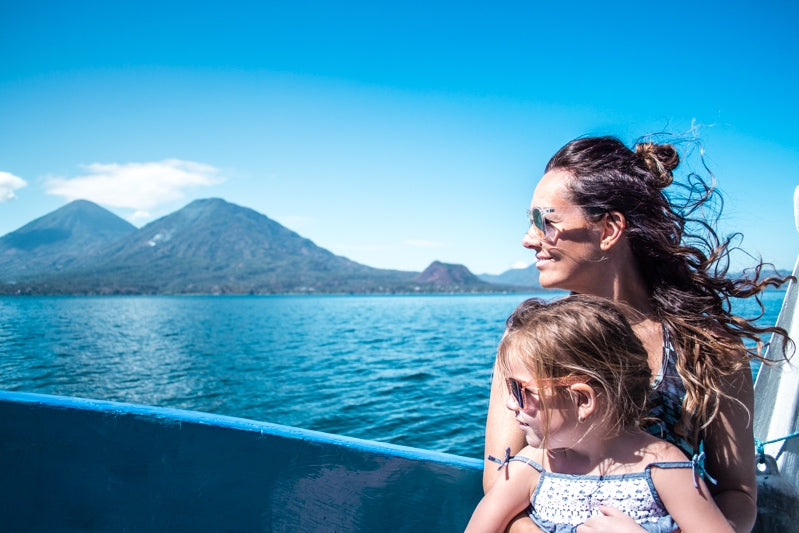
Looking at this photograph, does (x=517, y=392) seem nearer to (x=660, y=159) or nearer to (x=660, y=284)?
(x=660, y=284)

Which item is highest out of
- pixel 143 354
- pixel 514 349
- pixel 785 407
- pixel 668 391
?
pixel 514 349

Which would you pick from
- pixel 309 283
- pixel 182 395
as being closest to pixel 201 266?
pixel 309 283

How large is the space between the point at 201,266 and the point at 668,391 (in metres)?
195

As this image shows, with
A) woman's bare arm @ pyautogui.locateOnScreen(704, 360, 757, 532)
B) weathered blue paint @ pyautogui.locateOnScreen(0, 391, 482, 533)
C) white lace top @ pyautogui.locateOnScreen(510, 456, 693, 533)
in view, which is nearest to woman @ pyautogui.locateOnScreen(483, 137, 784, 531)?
woman's bare arm @ pyautogui.locateOnScreen(704, 360, 757, 532)

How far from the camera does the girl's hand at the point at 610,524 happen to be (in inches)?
44.4

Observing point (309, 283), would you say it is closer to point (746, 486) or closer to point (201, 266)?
point (201, 266)

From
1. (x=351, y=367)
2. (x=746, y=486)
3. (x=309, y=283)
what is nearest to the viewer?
(x=746, y=486)

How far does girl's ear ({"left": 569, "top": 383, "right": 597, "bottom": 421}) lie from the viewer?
1184 mm

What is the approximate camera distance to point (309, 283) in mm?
166750

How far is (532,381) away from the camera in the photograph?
1.23 m

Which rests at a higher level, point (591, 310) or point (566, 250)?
point (566, 250)

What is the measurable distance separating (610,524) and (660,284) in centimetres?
76

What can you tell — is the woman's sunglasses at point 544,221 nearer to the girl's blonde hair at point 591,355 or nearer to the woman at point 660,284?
the woman at point 660,284

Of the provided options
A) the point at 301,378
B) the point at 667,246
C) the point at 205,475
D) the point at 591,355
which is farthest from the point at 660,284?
the point at 301,378
